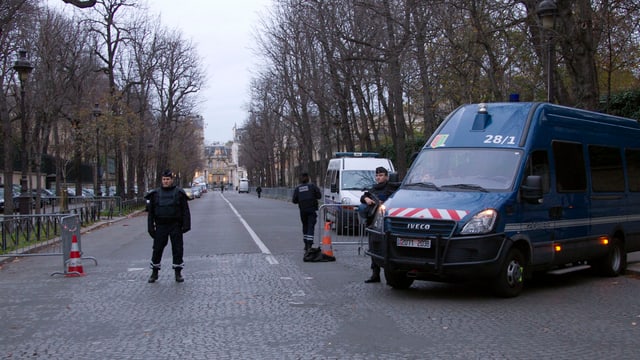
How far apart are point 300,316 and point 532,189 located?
12.0 feet

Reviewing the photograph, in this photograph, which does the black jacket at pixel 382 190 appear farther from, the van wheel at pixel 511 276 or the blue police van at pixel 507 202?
the van wheel at pixel 511 276

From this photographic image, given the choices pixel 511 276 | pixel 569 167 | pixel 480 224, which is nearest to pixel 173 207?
pixel 480 224

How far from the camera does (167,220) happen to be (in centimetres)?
1113

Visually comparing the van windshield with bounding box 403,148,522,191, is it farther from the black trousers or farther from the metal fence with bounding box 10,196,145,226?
the metal fence with bounding box 10,196,145,226

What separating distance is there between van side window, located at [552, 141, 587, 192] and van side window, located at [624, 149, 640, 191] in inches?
72.1

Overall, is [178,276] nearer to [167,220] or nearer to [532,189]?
[167,220]

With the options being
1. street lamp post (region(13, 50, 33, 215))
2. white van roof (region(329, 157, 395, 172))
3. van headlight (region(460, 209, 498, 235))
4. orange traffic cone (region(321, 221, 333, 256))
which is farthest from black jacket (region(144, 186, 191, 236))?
white van roof (region(329, 157, 395, 172))

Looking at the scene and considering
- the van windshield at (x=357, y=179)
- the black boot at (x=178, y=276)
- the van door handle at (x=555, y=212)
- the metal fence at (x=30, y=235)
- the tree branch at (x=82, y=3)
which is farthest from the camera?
the van windshield at (x=357, y=179)

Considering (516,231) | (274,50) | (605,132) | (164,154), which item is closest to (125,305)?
(516,231)

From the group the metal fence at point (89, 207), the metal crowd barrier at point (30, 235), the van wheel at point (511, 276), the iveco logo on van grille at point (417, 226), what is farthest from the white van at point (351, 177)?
the iveco logo on van grille at point (417, 226)

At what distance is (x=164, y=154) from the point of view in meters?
57.2

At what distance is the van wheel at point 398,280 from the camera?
986cm

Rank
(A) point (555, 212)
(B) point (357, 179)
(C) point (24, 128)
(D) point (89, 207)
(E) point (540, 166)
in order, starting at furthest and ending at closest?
1. (D) point (89, 207)
2. (C) point (24, 128)
3. (B) point (357, 179)
4. (A) point (555, 212)
5. (E) point (540, 166)

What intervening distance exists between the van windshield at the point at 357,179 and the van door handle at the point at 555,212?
12232 millimetres
